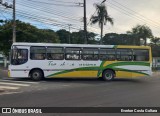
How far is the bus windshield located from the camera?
76.6ft

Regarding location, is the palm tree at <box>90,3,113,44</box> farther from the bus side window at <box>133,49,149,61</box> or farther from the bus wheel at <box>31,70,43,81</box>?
the bus wheel at <box>31,70,43,81</box>

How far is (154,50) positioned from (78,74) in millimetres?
62073

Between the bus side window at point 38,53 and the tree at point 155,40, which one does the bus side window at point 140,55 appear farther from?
the tree at point 155,40

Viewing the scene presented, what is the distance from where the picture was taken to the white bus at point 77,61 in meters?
23.6

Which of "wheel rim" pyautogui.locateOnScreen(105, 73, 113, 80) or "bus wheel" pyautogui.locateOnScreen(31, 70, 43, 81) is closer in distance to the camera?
"bus wheel" pyautogui.locateOnScreen(31, 70, 43, 81)

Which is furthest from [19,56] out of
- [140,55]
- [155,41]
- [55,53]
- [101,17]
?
[155,41]

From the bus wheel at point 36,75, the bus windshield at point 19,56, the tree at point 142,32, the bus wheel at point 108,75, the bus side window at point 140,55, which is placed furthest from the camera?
the tree at point 142,32

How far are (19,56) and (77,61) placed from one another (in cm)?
431

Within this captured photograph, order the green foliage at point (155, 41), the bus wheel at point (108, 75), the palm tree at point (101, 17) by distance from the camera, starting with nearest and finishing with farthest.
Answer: the bus wheel at point (108, 75)
the palm tree at point (101, 17)
the green foliage at point (155, 41)

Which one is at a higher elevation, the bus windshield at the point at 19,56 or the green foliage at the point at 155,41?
the green foliage at the point at 155,41

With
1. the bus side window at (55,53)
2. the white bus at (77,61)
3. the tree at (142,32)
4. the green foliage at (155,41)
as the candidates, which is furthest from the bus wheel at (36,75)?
the green foliage at (155,41)

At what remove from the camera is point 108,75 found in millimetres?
25359

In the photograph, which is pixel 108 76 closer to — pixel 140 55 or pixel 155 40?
pixel 140 55

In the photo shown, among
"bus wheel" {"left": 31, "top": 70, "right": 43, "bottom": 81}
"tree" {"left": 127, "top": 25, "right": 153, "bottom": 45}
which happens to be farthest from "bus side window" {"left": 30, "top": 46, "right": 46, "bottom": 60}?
"tree" {"left": 127, "top": 25, "right": 153, "bottom": 45}
